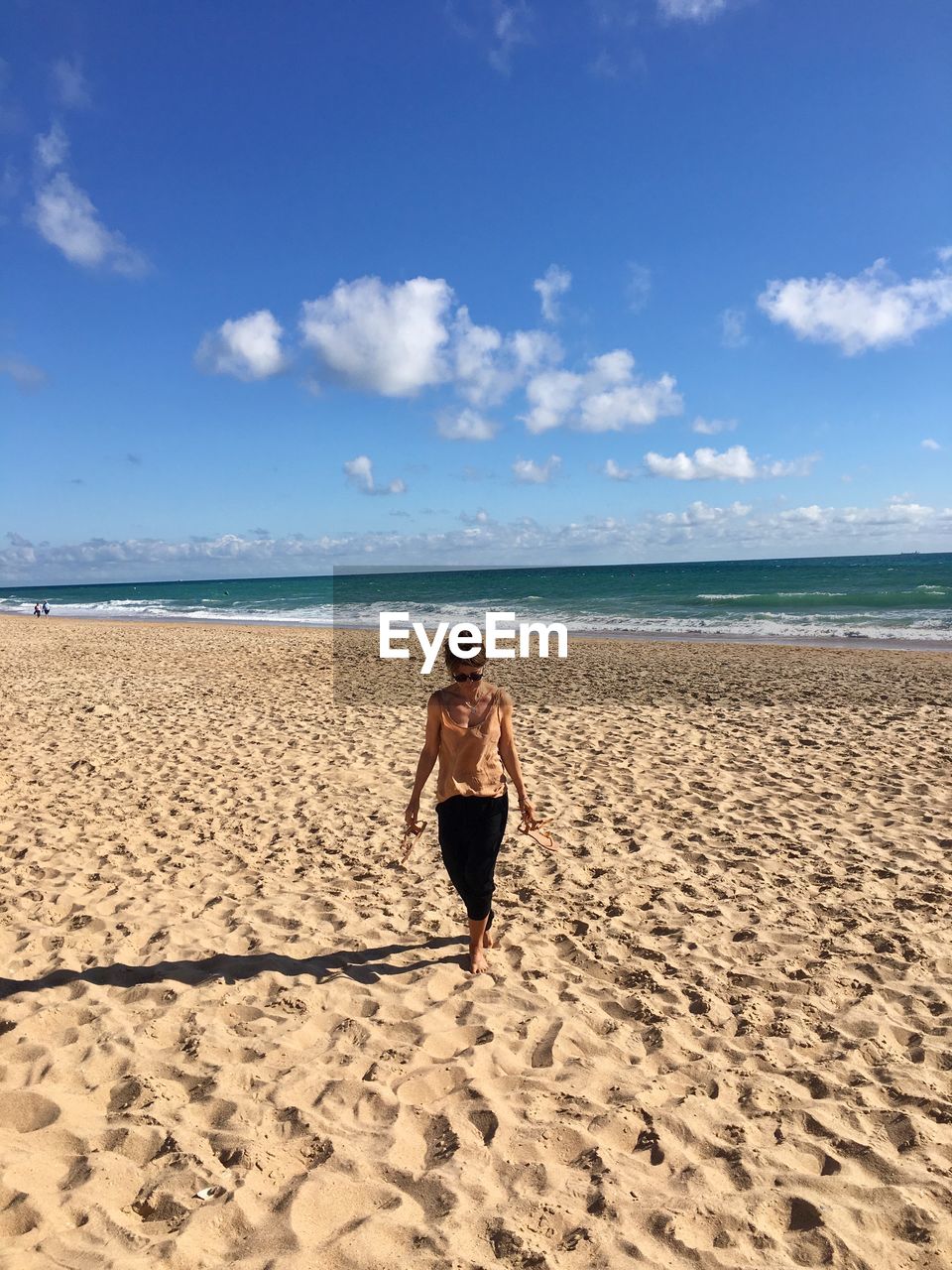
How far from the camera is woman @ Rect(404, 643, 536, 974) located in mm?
3750

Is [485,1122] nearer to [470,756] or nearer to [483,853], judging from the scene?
[483,853]

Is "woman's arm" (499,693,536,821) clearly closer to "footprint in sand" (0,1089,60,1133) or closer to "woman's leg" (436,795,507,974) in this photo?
"woman's leg" (436,795,507,974)

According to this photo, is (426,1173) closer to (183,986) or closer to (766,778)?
(183,986)

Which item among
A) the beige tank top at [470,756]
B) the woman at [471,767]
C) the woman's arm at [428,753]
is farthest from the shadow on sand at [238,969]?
the beige tank top at [470,756]

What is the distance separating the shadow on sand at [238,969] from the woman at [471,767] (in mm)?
679

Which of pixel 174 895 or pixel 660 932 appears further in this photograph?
pixel 174 895

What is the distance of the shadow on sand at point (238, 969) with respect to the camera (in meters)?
3.86

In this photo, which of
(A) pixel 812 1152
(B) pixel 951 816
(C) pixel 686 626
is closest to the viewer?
(A) pixel 812 1152

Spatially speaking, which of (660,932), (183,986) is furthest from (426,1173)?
(660,932)

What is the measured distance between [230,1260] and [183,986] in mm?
1742

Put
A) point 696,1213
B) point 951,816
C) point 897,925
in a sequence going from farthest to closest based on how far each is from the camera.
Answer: point 951,816 < point 897,925 < point 696,1213

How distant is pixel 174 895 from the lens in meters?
4.91

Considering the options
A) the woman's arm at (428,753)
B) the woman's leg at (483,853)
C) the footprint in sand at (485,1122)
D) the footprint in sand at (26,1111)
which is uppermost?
the woman's arm at (428,753)

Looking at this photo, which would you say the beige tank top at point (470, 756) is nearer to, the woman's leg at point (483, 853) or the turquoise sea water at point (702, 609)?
the woman's leg at point (483, 853)
